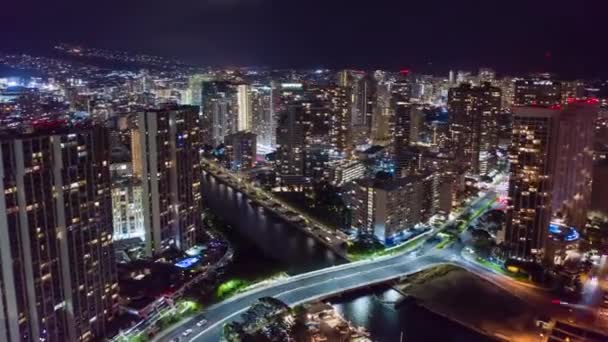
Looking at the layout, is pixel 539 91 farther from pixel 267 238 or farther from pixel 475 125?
pixel 267 238

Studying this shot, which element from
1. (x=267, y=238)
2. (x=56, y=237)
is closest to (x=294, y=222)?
(x=267, y=238)

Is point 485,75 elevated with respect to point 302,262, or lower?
elevated

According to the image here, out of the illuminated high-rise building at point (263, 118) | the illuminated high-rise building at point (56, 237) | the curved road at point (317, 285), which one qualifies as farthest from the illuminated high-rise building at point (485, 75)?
the illuminated high-rise building at point (56, 237)

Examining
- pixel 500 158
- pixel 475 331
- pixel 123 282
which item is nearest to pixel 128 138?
pixel 123 282

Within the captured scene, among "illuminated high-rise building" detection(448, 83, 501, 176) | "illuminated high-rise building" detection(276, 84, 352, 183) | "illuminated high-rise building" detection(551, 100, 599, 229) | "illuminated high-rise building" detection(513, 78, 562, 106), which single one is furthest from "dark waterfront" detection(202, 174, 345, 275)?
"illuminated high-rise building" detection(513, 78, 562, 106)

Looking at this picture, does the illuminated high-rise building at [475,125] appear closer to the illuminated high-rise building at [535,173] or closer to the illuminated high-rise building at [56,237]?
the illuminated high-rise building at [535,173]

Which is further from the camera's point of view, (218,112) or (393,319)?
(218,112)
